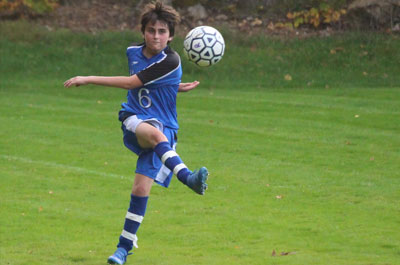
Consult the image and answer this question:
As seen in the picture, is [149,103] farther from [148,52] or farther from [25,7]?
[25,7]

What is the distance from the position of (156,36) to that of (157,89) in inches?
18.2

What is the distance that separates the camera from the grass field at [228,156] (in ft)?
25.8

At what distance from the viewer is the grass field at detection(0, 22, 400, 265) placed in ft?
25.8

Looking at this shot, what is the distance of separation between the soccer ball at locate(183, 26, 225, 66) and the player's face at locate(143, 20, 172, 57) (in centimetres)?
98

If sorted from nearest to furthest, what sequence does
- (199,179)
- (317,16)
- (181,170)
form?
1. (199,179)
2. (181,170)
3. (317,16)

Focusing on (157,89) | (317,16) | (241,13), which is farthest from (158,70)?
(241,13)

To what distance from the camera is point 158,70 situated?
6.62 m

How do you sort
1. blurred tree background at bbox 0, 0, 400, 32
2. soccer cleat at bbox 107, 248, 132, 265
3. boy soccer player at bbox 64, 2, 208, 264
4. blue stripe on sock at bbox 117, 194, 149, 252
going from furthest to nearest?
blurred tree background at bbox 0, 0, 400, 32
blue stripe on sock at bbox 117, 194, 149, 252
soccer cleat at bbox 107, 248, 132, 265
boy soccer player at bbox 64, 2, 208, 264

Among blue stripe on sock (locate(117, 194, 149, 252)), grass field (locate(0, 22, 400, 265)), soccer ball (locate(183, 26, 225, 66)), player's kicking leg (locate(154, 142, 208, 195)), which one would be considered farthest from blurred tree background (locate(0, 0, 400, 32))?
player's kicking leg (locate(154, 142, 208, 195))

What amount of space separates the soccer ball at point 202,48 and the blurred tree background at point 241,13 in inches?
685

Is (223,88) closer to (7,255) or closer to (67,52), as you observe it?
(67,52)

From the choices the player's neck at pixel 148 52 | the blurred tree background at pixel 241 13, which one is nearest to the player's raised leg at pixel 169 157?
the player's neck at pixel 148 52

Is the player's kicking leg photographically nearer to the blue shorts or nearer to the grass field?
the blue shorts

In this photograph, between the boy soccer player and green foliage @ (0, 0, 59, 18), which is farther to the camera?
green foliage @ (0, 0, 59, 18)
